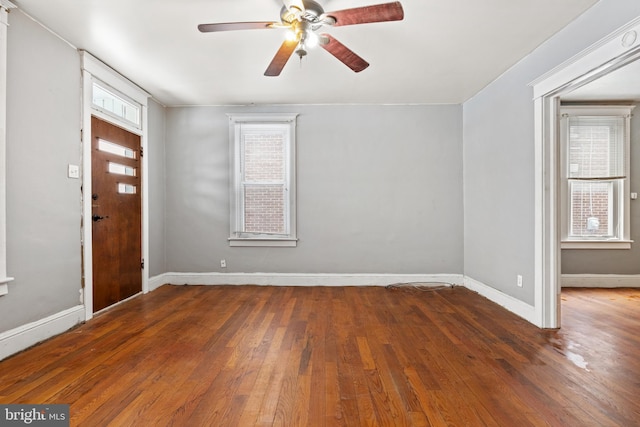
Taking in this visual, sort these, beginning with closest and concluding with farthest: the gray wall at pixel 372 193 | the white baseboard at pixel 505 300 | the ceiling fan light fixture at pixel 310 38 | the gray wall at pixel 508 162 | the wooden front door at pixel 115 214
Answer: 1. the ceiling fan light fixture at pixel 310 38
2. the gray wall at pixel 508 162
3. the white baseboard at pixel 505 300
4. the wooden front door at pixel 115 214
5. the gray wall at pixel 372 193

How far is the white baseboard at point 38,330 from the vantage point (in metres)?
2.38

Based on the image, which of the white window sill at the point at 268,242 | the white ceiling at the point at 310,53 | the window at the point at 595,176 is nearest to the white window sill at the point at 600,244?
the window at the point at 595,176

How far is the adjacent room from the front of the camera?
6.69 ft

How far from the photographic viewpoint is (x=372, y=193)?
15.5 feet

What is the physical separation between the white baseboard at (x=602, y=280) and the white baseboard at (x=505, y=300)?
4.77ft

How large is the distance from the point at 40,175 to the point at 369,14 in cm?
290

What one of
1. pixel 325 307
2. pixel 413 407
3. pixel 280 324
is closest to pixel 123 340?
pixel 280 324

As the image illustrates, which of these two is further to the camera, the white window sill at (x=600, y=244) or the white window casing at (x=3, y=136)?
the white window sill at (x=600, y=244)

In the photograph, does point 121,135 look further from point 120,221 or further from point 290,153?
point 290,153

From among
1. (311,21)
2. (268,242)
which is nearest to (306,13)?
(311,21)

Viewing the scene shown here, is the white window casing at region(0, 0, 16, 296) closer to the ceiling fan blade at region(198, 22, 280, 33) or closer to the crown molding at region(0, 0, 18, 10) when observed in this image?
the crown molding at region(0, 0, 18, 10)

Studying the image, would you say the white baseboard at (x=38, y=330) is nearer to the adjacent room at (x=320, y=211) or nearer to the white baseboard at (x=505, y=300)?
the adjacent room at (x=320, y=211)

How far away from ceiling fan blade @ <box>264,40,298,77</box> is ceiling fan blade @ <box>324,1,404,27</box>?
0.41 metres

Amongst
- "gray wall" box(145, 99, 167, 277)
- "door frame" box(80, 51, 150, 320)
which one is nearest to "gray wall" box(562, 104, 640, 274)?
"gray wall" box(145, 99, 167, 277)
